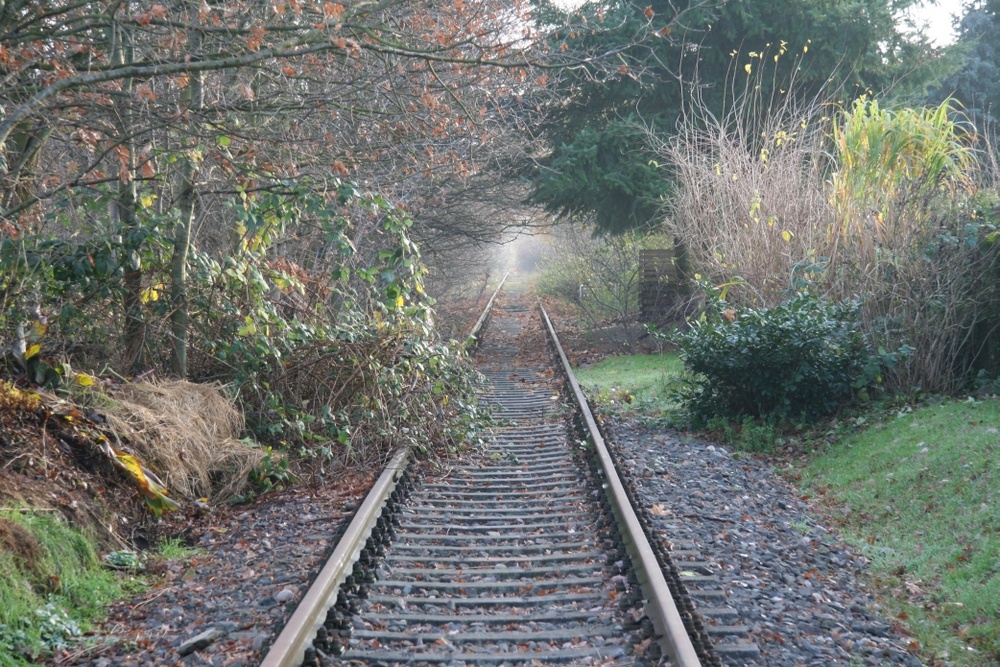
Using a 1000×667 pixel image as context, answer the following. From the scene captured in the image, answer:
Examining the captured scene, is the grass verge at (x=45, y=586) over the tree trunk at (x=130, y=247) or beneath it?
beneath

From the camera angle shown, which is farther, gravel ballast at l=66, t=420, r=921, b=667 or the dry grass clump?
the dry grass clump

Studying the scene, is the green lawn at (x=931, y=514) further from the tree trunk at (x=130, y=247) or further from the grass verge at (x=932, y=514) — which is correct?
the tree trunk at (x=130, y=247)

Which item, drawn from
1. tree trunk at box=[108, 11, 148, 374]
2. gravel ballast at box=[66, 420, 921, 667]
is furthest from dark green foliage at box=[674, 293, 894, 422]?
tree trunk at box=[108, 11, 148, 374]

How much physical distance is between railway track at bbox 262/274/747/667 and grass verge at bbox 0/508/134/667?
1.41 m

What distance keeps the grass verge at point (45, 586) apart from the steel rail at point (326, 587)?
1.37 m

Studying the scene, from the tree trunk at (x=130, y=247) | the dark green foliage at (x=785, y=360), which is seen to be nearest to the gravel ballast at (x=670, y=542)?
the dark green foliage at (x=785, y=360)

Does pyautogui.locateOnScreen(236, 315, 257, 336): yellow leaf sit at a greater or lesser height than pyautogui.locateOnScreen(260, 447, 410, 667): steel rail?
greater

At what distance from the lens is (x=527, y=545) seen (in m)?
6.22

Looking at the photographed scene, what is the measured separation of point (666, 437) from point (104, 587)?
620 centimetres

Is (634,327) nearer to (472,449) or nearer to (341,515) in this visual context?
(472,449)

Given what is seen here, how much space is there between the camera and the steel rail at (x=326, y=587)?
4.19 meters

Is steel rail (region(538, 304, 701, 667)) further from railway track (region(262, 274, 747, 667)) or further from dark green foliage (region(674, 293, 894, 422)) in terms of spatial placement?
dark green foliage (region(674, 293, 894, 422))

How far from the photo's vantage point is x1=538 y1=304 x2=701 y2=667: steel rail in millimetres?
4188

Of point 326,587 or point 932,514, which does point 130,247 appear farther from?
point 932,514
